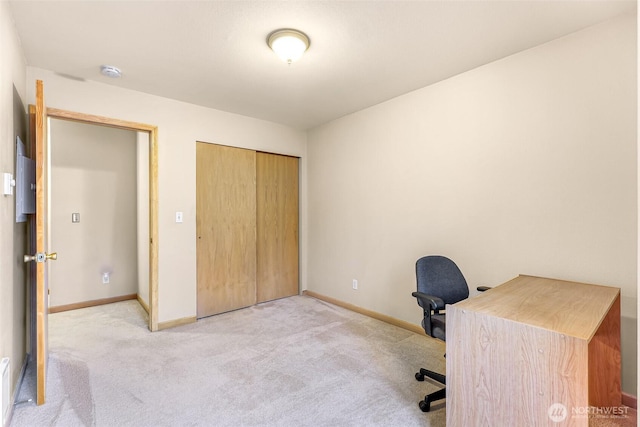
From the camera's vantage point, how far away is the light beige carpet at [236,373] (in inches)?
72.4

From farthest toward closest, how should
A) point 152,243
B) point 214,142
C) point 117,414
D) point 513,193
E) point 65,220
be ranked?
point 65,220, point 214,142, point 152,243, point 513,193, point 117,414

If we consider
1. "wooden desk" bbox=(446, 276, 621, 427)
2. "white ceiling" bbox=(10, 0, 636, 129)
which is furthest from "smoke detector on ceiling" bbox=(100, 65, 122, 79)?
"wooden desk" bbox=(446, 276, 621, 427)

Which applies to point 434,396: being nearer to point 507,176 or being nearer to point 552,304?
point 552,304

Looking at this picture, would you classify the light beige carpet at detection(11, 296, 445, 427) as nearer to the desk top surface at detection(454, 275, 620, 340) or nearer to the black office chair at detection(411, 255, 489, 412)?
the black office chair at detection(411, 255, 489, 412)

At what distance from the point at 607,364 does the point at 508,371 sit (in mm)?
1044

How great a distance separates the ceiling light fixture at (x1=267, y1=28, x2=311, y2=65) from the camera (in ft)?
6.72

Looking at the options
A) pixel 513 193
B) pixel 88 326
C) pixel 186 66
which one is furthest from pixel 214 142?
pixel 513 193

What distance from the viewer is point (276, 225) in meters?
4.28

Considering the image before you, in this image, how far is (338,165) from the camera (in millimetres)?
3971

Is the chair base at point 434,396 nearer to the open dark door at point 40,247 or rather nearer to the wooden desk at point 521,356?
the wooden desk at point 521,356

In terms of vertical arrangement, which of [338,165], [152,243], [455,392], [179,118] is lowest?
[455,392]

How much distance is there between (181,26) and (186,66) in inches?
22.5

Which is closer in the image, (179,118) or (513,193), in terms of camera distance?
(513,193)

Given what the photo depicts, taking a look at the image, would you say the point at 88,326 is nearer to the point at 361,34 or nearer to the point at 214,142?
the point at 214,142
